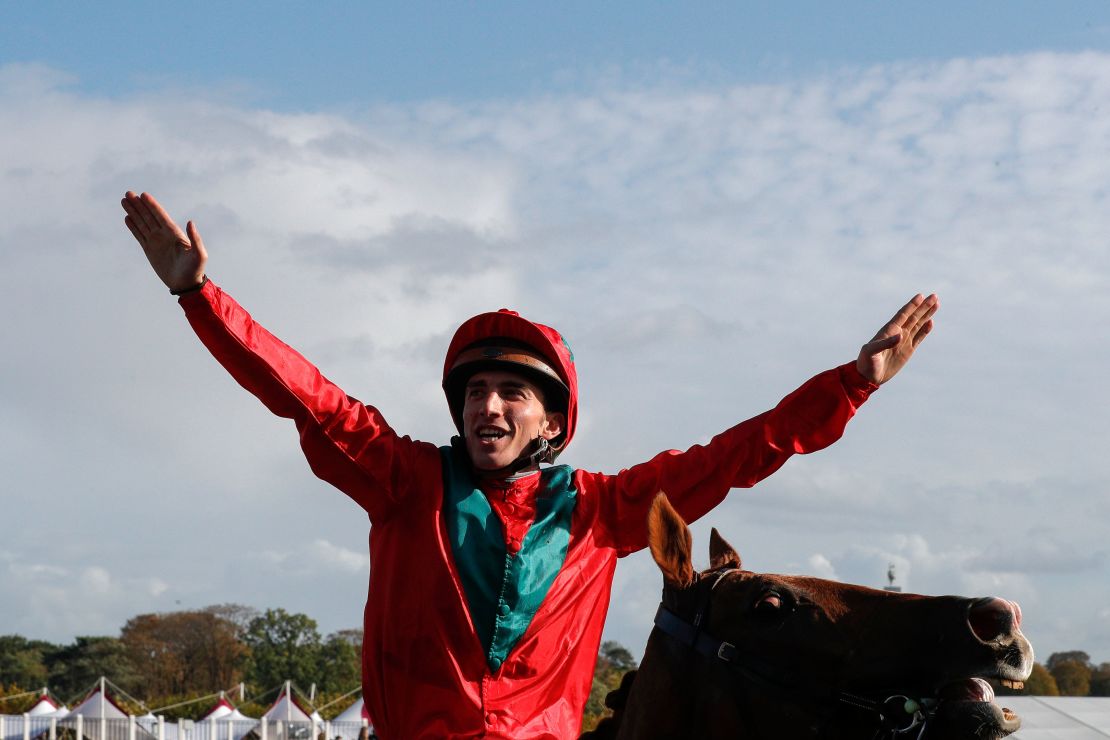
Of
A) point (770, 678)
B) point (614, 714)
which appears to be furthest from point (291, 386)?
point (770, 678)

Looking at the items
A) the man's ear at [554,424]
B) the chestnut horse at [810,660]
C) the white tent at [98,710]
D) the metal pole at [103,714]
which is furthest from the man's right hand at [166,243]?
the white tent at [98,710]

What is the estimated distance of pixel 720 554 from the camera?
4195mm

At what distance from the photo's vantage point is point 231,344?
4.23 m

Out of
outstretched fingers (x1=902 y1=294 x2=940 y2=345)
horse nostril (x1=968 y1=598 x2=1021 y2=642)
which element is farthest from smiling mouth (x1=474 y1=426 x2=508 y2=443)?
horse nostril (x1=968 y1=598 x2=1021 y2=642)

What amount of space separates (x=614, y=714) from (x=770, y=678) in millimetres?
695

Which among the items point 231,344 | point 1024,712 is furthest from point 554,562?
point 1024,712

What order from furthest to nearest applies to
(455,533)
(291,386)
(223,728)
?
(223,728) < (455,533) < (291,386)

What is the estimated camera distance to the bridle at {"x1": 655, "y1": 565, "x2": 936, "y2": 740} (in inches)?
132

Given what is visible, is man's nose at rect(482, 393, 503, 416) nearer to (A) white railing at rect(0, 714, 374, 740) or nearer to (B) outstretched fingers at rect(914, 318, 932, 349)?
(B) outstretched fingers at rect(914, 318, 932, 349)

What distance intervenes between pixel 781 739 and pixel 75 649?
64006mm

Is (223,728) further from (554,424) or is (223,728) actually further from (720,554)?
(720,554)

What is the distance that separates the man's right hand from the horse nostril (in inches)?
101

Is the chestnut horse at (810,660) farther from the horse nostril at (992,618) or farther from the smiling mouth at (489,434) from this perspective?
the smiling mouth at (489,434)

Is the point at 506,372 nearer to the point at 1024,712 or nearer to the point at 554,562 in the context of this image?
the point at 554,562
